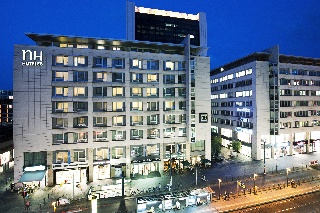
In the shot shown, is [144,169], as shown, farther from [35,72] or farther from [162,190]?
[35,72]

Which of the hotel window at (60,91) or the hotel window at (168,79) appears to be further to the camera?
the hotel window at (168,79)

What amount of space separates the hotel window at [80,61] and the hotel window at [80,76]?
65.9 inches

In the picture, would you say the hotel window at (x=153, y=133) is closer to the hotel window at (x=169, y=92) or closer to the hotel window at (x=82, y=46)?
the hotel window at (x=169, y=92)

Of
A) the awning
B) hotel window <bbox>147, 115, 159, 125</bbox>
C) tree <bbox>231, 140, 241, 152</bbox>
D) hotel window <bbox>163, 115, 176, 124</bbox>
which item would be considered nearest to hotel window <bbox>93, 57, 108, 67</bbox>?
hotel window <bbox>147, 115, 159, 125</bbox>

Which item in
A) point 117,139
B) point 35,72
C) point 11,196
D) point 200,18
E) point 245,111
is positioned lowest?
point 11,196

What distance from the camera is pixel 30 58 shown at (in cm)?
4038

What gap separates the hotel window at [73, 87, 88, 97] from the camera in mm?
43594

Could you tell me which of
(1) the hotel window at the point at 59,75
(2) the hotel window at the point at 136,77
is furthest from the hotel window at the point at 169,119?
(1) the hotel window at the point at 59,75

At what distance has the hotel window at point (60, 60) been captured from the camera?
42.5 metres

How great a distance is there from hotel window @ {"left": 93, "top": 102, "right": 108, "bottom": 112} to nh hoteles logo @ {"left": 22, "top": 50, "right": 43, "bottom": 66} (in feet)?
43.7

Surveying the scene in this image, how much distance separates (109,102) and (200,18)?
321ft

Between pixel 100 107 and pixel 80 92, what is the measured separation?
5066 millimetres

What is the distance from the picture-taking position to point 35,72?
135 ft

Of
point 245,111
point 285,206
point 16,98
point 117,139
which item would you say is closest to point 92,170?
point 117,139
